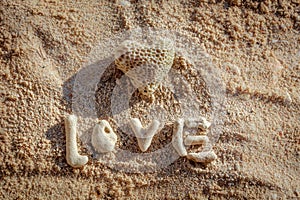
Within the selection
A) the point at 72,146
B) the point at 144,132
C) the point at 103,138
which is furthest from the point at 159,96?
the point at 72,146

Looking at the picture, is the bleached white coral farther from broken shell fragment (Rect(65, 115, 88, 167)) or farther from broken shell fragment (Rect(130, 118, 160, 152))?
broken shell fragment (Rect(65, 115, 88, 167))

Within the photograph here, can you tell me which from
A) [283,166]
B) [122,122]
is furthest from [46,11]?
[283,166]

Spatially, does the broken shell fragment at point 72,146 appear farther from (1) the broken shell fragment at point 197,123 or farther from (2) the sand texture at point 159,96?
A: (1) the broken shell fragment at point 197,123

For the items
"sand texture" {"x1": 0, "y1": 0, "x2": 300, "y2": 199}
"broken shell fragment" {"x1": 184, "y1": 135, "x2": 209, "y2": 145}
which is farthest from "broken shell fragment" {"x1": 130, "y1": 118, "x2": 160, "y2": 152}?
"broken shell fragment" {"x1": 184, "y1": 135, "x2": 209, "y2": 145}

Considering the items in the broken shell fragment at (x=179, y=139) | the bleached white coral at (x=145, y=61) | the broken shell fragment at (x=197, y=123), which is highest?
the bleached white coral at (x=145, y=61)

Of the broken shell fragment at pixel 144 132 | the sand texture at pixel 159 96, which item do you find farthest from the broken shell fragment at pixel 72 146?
the broken shell fragment at pixel 144 132

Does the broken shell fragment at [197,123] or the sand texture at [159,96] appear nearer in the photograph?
the sand texture at [159,96]

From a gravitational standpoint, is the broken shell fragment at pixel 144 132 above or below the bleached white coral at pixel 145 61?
below
